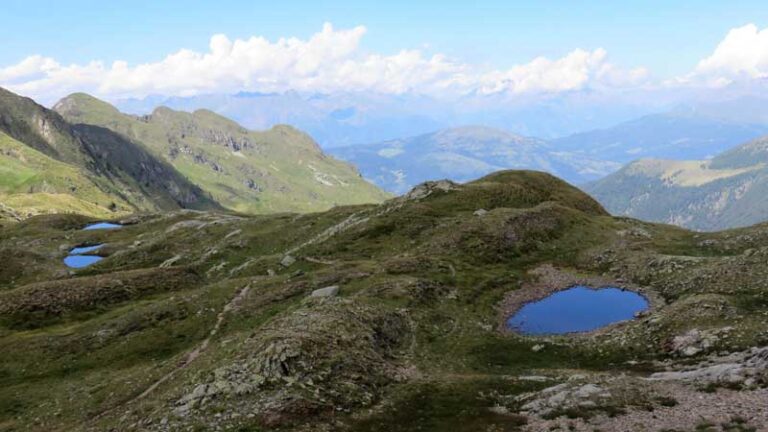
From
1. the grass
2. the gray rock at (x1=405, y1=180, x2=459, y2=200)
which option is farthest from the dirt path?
the gray rock at (x1=405, y1=180, x2=459, y2=200)

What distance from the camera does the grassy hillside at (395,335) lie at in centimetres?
3553

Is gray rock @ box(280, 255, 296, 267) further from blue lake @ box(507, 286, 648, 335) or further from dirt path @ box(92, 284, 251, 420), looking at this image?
blue lake @ box(507, 286, 648, 335)

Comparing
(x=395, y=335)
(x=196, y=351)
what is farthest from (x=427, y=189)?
(x=196, y=351)

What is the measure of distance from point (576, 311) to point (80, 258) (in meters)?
113

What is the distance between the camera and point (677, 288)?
2495 inches

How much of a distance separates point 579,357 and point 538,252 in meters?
39.5

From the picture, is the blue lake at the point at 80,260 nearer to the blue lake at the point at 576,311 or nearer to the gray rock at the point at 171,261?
the gray rock at the point at 171,261

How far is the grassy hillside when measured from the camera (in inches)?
1399

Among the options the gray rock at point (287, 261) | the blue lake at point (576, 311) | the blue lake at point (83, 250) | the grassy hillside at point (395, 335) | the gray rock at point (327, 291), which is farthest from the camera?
the blue lake at point (83, 250)

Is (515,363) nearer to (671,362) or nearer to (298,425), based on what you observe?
(671,362)

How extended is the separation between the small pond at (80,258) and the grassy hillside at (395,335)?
1062cm

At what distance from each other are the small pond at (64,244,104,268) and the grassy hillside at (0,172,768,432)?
10.6 m

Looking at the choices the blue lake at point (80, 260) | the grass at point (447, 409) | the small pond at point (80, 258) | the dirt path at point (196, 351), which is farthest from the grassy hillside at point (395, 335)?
the small pond at point (80, 258)

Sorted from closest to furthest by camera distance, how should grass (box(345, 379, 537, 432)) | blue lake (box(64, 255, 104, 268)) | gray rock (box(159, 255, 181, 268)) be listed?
1. grass (box(345, 379, 537, 432))
2. gray rock (box(159, 255, 181, 268))
3. blue lake (box(64, 255, 104, 268))
